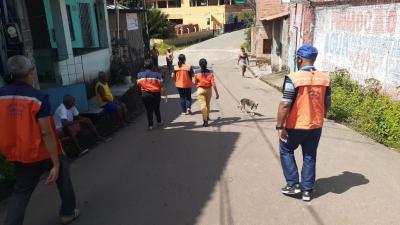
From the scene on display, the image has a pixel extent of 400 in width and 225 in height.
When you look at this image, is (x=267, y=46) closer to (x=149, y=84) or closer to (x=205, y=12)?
(x=149, y=84)

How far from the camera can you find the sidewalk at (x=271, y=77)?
56.6ft

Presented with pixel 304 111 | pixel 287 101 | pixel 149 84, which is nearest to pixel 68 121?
pixel 149 84

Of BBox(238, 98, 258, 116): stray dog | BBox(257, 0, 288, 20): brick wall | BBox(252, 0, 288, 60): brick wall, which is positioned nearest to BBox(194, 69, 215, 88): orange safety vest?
BBox(238, 98, 258, 116): stray dog

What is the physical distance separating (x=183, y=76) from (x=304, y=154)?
228 inches

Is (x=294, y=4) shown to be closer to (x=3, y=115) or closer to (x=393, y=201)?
(x=393, y=201)

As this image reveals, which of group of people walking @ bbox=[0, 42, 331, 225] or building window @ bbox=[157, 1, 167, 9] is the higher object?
building window @ bbox=[157, 1, 167, 9]

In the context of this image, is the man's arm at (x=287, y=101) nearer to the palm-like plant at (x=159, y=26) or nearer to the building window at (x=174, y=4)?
the palm-like plant at (x=159, y=26)

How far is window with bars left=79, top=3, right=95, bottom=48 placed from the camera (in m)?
13.7

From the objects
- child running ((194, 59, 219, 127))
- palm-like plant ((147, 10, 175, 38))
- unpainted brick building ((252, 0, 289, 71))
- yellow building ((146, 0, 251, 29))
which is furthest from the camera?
yellow building ((146, 0, 251, 29))

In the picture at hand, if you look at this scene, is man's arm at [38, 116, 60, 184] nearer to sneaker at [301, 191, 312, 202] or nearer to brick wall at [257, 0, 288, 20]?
sneaker at [301, 191, 312, 202]

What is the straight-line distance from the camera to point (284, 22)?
2120cm

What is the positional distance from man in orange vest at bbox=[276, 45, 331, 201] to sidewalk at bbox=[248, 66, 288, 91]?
11454 mm

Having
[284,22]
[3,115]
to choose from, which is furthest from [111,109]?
[284,22]

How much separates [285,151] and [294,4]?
14277mm
